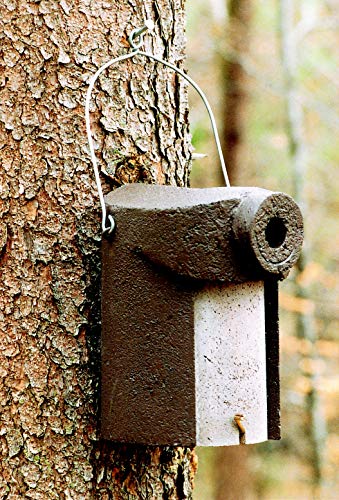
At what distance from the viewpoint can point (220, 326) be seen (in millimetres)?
1523

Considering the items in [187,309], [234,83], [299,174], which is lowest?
[299,174]

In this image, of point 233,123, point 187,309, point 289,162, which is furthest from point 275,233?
point 289,162

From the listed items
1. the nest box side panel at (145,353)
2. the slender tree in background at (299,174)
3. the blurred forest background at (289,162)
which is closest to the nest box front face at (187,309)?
the nest box side panel at (145,353)

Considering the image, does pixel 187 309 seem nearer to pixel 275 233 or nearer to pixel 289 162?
pixel 275 233

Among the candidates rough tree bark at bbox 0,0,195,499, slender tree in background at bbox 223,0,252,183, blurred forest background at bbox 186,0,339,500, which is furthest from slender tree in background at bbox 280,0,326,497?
rough tree bark at bbox 0,0,195,499

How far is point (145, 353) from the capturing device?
4.99 ft

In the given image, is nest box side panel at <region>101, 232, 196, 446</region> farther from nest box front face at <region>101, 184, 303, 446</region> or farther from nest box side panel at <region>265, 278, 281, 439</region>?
nest box side panel at <region>265, 278, 281, 439</region>

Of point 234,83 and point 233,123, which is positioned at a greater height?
point 234,83

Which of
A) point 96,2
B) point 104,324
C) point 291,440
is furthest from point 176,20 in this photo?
point 291,440

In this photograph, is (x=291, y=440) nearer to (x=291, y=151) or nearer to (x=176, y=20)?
(x=291, y=151)

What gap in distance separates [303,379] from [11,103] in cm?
466

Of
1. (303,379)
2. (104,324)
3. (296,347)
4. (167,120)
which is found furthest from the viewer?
(296,347)

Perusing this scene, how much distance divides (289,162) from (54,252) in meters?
5.62

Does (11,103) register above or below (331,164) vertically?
above
